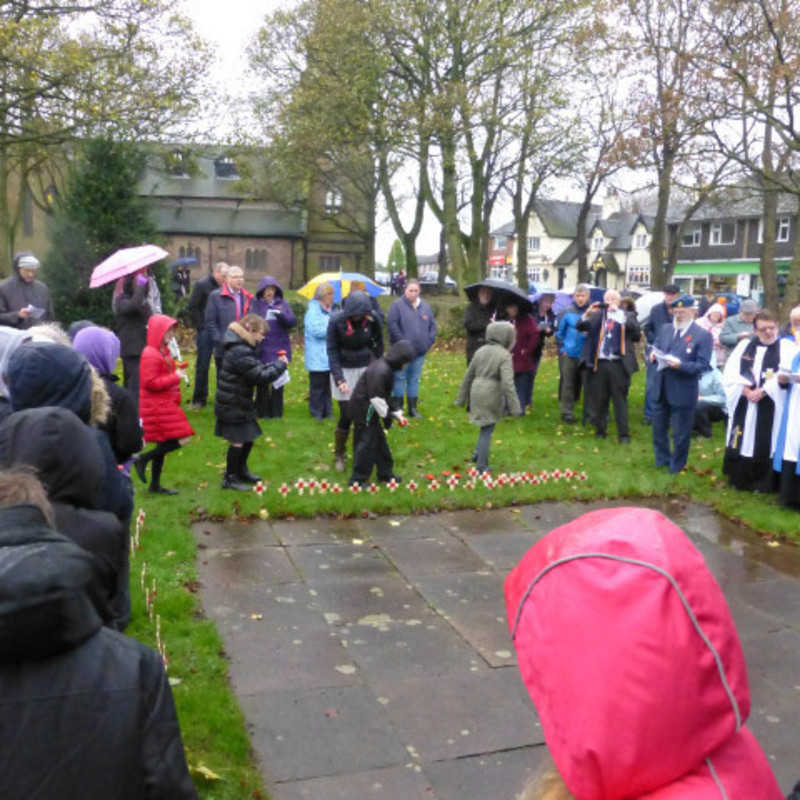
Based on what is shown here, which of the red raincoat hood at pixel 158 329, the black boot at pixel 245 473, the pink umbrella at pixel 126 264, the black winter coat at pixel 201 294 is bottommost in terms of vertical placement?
the black boot at pixel 245 473

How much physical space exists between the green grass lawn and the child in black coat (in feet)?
1.24

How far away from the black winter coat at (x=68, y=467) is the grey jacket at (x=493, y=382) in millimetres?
6377

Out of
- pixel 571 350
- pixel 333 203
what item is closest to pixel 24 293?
pixel 571 350

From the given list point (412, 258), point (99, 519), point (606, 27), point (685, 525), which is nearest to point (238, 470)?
point (685, 525)

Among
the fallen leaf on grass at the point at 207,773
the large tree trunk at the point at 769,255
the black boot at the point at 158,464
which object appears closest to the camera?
the fallen leaf on grass at the point at 207,773

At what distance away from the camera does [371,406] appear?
28.3ft

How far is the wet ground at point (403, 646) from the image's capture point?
12.9 ft

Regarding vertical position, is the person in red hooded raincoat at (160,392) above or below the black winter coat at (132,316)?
below

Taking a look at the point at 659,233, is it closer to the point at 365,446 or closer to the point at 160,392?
the point at 365,446

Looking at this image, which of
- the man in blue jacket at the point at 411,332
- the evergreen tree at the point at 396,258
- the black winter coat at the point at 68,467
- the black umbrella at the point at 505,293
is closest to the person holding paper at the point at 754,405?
the black umbrella at the point at 505,293

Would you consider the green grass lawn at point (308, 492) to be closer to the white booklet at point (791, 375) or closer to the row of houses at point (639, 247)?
the white booklet at point (791, 375)

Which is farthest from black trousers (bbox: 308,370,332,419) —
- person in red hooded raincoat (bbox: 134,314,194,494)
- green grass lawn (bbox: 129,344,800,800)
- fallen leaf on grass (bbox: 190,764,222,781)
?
fallen leaf on grass (bbox: 190,764,222,781)

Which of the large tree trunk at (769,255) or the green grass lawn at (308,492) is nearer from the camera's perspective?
the green grass lawn at (308,492)

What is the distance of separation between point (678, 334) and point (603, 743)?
8973mm
